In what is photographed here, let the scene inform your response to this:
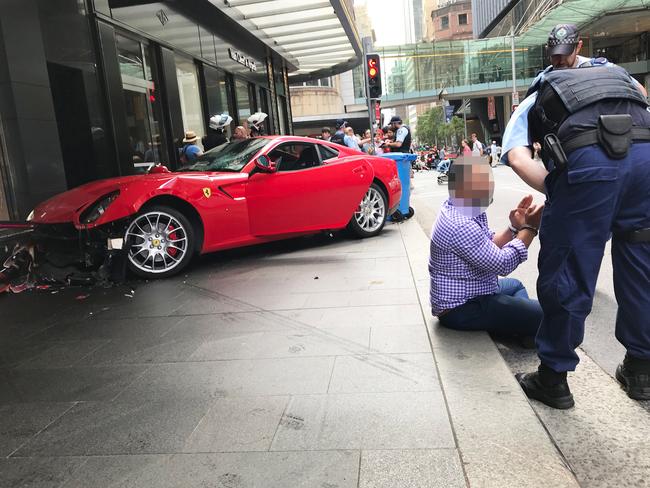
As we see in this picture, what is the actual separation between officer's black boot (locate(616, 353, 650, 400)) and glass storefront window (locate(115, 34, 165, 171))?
883 cm

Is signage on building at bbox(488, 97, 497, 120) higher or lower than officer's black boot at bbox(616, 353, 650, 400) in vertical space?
higher

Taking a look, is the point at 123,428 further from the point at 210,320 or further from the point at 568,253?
the point at 568,253

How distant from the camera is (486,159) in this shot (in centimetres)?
325

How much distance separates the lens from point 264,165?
20.3ft

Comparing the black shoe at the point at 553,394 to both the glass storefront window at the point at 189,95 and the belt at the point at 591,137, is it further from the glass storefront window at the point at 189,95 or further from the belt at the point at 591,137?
the glass storefront window at the point at 189,95

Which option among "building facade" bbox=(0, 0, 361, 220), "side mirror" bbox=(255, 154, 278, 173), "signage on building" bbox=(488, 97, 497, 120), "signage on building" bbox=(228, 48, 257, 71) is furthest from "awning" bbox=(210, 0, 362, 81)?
"signage on building" bbox=(488, 97, 497, 120)

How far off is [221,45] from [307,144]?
8707 mm

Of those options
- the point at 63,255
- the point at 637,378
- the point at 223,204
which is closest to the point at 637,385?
the point at 637,378

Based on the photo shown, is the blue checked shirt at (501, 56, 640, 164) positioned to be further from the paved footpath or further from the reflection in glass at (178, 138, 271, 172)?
the reflection in glass at (178, 138, 271, 172)

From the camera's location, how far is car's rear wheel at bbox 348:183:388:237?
7.48 m

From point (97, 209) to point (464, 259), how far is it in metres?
3.79

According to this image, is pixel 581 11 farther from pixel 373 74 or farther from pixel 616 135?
pixel 616 135

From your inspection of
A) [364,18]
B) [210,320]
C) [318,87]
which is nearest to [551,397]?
[210,320]

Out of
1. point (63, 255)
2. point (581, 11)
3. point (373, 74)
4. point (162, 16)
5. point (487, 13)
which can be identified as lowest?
point (63, 255)
